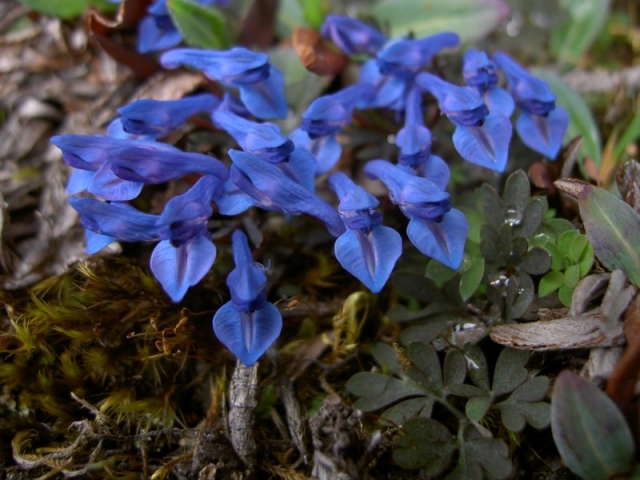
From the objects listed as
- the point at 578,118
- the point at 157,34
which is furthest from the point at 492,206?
the point at 157,34

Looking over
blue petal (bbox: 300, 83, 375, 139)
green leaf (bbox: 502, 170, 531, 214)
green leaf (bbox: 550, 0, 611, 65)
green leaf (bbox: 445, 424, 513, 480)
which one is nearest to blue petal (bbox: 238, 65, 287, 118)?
blue petal (bbox: 300, 83, 375, 139)

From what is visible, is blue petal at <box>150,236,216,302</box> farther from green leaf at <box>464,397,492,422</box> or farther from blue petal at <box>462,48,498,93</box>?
blue petal at <box>462,48,498,93</box>

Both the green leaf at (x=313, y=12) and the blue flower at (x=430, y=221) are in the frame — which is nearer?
the blue flower at (x=430, y=221)

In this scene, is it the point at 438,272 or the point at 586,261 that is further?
the point at 438,272

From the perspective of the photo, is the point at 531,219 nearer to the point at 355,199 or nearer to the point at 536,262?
the point at 536,262

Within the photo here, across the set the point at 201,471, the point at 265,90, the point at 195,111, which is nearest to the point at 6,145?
the point at 195,111

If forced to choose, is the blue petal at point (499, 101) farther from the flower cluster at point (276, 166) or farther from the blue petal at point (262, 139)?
the blue petal at point (262, 139)

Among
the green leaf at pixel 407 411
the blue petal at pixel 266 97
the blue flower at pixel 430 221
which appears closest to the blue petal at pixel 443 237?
the blue flower at pixel 430 221
